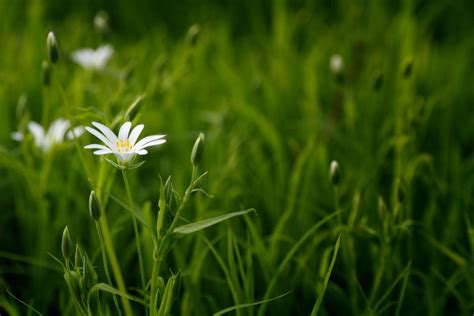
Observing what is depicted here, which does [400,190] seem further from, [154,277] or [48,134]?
[48,134]

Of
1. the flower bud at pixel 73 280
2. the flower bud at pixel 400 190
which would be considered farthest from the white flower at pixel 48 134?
the flower bud at pixel 400 190

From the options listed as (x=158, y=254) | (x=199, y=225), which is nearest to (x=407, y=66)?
(x=199, y=225)

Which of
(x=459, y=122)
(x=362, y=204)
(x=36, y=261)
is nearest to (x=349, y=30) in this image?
(x=459, y=122)

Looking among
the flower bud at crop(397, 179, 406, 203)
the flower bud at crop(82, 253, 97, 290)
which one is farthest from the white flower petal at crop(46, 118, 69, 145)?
the flower bud at crop(397, 179, 406, 203)

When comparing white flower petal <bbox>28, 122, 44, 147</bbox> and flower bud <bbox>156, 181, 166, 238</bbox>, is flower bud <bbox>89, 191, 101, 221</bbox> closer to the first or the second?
flower bud <bbox>156, 181, 166, 238</bbox>

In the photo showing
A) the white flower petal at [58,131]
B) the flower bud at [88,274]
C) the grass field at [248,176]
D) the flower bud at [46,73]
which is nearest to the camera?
the flower bud at [88,274]

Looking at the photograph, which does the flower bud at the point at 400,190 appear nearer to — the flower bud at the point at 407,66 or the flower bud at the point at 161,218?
the flower bud at the point at 407,66
